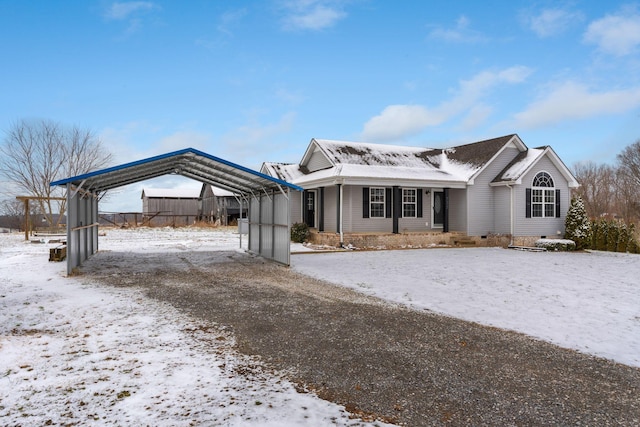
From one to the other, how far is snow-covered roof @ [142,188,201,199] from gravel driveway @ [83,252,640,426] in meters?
41.2

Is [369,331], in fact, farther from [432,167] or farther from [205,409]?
[432,167]

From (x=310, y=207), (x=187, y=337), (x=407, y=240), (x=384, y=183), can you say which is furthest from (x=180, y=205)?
(x=187, y=337)

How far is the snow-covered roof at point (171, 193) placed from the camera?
47500mm

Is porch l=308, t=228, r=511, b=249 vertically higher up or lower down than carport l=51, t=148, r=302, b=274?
lower down

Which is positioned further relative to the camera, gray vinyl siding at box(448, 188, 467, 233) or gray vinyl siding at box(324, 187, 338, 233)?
gray vinyl siding at box(448, 188, 467, 233)

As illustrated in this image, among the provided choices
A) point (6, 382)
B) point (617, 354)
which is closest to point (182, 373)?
point (6, 382)

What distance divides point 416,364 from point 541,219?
18227mm

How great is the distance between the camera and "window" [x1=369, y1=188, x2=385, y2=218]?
19.7 metres

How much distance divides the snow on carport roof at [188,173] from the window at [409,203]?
297 inches

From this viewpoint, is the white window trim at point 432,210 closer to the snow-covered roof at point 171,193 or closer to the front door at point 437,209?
the front door at point 437,209

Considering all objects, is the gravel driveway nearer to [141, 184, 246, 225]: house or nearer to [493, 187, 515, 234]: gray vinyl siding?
[493, 187, 515, 234]: gray vinyl siding

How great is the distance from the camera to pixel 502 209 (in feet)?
66.8

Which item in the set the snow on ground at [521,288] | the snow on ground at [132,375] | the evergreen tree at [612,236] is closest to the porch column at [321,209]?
the snow on ground at [521,288]

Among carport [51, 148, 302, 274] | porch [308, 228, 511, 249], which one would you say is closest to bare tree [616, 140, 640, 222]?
porch [308, 228, 511, 249]
